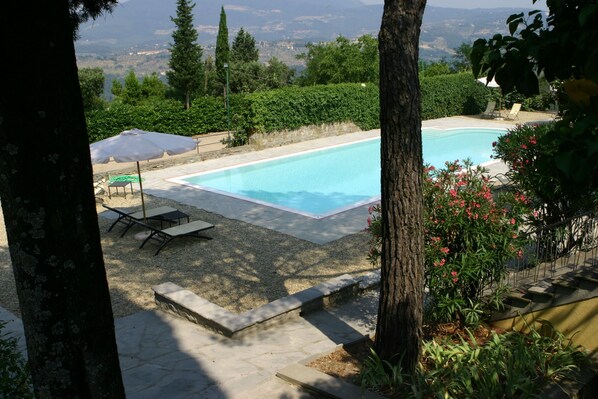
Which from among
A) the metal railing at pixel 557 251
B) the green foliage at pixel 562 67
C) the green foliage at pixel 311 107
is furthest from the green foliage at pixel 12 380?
the green foliage at pixel 311 107

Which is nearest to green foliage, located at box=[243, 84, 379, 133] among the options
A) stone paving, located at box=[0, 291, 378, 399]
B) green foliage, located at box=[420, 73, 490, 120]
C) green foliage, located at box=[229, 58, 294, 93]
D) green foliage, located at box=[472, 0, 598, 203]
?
green foliage, located at box=[420, 73, 490, 120]

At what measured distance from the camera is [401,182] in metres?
5.25

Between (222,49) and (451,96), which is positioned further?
(222,49)

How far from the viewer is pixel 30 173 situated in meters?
2.53

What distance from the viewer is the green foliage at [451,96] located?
27203 millimetres

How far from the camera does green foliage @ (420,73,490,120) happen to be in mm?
27203

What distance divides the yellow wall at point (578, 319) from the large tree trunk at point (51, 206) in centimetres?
509

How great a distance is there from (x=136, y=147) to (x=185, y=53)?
27021mm

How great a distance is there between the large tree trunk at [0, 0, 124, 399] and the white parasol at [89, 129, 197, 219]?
8202 millimetres

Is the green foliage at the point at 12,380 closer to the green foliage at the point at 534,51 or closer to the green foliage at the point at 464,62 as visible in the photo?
the green foliage at the point at 534,51

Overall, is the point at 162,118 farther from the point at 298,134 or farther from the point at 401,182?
the point at 401,182

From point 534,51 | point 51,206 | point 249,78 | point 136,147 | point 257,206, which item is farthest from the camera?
point 249,78

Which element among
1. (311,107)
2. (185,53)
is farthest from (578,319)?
(185,53)

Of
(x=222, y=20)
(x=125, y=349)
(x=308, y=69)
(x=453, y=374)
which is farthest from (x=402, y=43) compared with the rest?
(x=222, y=20)
